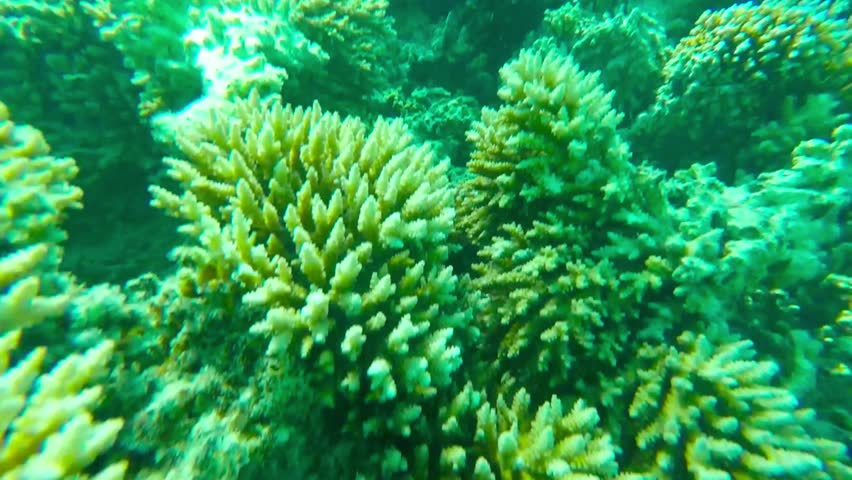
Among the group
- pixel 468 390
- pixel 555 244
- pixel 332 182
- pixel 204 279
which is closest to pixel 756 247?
pixel 555 244

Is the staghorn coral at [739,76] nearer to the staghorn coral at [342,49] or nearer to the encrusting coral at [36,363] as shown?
the staghorn coral at [342,49]

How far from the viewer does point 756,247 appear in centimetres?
268

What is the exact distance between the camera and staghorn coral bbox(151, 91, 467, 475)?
201 cm

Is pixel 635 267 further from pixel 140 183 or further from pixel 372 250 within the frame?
pixel 140 183

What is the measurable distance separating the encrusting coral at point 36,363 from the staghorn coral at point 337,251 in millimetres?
503

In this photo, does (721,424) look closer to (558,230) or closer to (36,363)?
(558,230)

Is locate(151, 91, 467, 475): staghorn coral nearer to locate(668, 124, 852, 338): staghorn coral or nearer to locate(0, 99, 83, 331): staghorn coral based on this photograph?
locate(0, 99, 83, 331): staghorn coral

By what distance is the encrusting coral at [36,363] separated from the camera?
4.29 ft

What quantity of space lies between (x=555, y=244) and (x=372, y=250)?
1.03m

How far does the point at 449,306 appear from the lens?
7.97 feet

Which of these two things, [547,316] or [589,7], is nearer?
[547,316]

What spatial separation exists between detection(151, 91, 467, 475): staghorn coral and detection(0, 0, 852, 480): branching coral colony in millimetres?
13

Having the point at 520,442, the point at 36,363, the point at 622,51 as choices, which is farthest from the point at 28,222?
the point at 622,51

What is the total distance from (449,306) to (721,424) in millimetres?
1320
